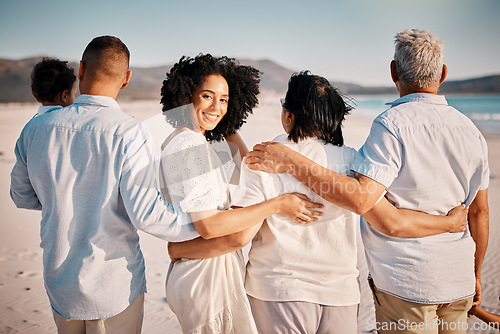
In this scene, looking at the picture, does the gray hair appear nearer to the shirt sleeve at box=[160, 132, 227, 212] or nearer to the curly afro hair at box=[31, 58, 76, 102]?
the shirt sleeve at box=[160, 132, 227, 212]

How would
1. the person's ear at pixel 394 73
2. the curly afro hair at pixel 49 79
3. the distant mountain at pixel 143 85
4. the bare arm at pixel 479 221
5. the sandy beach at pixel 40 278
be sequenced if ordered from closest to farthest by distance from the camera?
1. the person's ear at pixel 394 73
2. the bare arm at pixel 479 221
3. the curly afro hair at pixel 49 79
4. the sandy beach at pixel 40 278
5. the distant mountain at pixel 143 85

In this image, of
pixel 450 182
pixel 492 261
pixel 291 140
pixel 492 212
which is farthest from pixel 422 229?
pixel 492 212

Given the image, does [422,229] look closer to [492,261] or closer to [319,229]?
[319,229]

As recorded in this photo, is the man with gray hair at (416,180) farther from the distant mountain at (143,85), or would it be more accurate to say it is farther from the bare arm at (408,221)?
the distant mountain at (143,85)

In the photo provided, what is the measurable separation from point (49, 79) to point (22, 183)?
1.45 m

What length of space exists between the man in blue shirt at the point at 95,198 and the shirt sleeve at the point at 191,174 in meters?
0.11

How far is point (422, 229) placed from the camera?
7.19 ft

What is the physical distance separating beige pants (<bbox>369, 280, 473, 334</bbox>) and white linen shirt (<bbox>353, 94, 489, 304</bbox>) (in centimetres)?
6

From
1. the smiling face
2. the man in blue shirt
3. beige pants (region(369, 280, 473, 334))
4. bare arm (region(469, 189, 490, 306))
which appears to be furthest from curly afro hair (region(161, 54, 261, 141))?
bare arm (region(469, 189, 490, 306))

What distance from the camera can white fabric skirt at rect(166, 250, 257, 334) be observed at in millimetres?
2178

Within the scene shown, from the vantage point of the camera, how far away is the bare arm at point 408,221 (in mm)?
2154

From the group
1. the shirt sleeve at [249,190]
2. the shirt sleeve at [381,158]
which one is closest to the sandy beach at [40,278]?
the shirt sleeve at [249,190]

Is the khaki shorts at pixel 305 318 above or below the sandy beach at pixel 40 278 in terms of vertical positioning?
above

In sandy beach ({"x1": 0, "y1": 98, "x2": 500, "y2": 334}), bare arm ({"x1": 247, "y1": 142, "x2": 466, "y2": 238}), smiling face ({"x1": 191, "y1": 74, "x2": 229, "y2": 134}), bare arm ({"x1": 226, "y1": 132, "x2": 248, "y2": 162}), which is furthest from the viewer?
sandy beach ({"x1": 0, "y1": 98, "x2": 500, "y2": 334})
